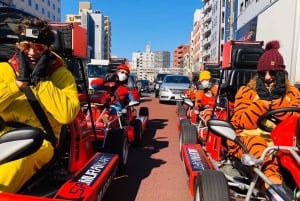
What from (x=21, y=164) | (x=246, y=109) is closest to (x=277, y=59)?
(x=246, y=109)

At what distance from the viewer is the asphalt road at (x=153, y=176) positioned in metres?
4.77

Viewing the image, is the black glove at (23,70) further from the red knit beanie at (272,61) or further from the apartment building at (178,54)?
the apartment building at (178,54)

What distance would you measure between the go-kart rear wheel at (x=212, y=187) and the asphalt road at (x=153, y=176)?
1.40 meters

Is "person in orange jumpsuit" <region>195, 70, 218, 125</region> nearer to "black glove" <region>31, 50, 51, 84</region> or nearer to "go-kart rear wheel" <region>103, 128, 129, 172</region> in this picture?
"go-kart rear wheel" <region>103, 128, 129, 172</region>

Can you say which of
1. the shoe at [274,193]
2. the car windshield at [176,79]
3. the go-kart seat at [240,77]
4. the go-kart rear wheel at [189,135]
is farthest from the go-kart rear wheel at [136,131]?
the car windshield at [176,79]

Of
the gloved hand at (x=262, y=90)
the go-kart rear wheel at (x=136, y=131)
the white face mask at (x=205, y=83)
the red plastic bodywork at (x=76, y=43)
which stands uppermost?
the red plastic bodywork at (x=76, y=43)

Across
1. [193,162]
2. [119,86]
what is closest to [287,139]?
[193,162]

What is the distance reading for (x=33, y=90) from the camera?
3.01 metres

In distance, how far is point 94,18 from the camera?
278 feet

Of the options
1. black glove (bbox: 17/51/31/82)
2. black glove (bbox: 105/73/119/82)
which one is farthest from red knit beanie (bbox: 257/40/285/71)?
black glove (bbox: 105/73/119/82)

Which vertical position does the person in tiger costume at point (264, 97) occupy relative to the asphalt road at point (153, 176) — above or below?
above

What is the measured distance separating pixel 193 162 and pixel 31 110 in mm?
1999

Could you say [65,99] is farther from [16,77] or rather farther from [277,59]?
[277,59]

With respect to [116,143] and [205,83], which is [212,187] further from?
[205,83]
